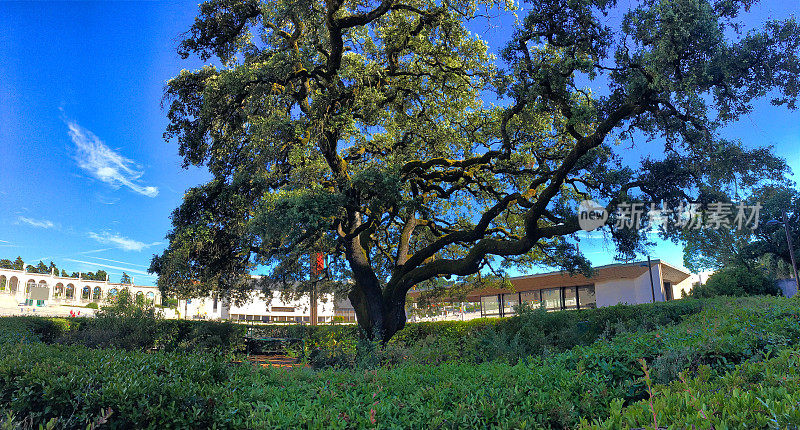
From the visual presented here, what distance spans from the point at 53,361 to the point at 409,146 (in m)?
11.9

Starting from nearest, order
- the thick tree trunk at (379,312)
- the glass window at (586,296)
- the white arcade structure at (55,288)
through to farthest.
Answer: the thick tree trunk at (379,312), the glass window at (586,296), the white arcade structure at (55,288)

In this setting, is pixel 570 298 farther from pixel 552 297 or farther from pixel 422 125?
pixel 422 125

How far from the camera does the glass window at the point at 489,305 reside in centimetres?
4125

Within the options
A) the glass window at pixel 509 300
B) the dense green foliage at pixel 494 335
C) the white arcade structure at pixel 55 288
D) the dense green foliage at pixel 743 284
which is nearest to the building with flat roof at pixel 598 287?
the glass window at pixel 509 300

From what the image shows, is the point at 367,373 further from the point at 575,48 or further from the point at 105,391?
the point at 575,48

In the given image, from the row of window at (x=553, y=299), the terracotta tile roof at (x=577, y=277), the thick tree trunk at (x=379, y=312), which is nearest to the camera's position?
the thick tree trunk at (x=379, y=312)

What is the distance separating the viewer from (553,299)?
124ft

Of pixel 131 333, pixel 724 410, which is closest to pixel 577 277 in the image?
pixel 131 333

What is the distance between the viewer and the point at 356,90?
13.1m

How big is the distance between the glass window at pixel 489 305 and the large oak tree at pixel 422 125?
2413cm

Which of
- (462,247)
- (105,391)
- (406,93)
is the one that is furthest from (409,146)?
(105,391)

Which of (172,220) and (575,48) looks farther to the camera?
(172,220)

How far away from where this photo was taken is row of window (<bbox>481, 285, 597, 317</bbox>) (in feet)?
119

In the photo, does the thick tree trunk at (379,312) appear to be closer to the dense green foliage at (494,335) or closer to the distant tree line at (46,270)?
the dense green foliage at (494,335)
